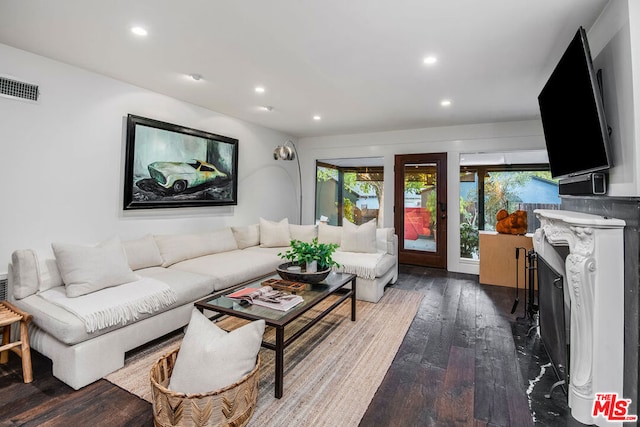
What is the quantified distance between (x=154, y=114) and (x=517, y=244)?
5.02 metres

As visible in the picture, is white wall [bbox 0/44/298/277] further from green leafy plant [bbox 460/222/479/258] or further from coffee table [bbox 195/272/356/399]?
green leafy plant [bbox 460/222/479/258]

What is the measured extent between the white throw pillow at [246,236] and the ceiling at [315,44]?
6.02 ft

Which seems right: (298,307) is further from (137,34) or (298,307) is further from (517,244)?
(517,244)

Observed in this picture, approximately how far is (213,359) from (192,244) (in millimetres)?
2343

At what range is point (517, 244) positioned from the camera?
4.10 metres

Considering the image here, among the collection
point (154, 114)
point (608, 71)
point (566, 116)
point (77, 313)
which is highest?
point (154, 114)

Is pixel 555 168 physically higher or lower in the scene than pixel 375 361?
higher

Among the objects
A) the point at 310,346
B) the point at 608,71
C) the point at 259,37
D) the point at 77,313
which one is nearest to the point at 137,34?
the point at 259,37

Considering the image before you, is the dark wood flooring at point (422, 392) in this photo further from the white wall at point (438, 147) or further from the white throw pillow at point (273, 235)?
the white wall at point (438, 147)

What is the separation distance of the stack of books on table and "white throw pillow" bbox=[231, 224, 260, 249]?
6.57ft

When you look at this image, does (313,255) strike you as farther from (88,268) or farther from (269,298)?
(88,268)

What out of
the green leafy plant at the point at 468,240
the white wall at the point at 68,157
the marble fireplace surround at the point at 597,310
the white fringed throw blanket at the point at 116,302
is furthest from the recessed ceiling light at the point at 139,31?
the green leafy plant at the point at 468,240

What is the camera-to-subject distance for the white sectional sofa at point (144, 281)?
76.8 inches

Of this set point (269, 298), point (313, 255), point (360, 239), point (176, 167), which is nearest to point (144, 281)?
point (269, 298)
